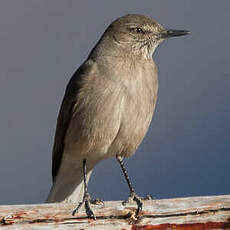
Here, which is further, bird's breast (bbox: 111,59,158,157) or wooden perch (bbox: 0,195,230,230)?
bird's breast (bbox: 111,59,158,157)

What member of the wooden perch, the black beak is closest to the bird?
the black beak

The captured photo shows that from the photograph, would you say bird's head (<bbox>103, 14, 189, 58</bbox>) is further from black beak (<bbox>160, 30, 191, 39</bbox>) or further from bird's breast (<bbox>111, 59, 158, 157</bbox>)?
bird's breast (<bbox>111, 59, 158, 157</bbox>)

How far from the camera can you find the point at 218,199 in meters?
4.56

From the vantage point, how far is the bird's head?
653cm

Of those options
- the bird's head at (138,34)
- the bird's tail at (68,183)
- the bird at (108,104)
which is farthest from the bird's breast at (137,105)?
the bird's tail at (68,183)

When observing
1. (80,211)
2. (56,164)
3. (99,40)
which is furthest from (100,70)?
(80,211)

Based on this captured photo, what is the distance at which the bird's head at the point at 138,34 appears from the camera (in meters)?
6.53

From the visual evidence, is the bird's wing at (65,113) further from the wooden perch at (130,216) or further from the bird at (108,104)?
the wooden perch at (130,216)

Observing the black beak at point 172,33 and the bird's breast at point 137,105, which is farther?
the black beak at point 172,33

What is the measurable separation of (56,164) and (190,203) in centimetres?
285

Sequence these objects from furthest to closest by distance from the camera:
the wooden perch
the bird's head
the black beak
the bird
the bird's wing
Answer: the black beak
the bird's head
the bird's wing
the bird
the wooden perch

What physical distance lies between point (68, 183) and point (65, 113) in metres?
1.07

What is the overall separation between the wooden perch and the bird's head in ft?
8.25

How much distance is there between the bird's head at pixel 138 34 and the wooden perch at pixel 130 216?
2.52 m
